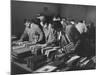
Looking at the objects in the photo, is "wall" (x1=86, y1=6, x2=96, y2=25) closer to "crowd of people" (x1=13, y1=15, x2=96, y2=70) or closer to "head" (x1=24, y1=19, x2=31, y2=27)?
"crowd of people" (x1=13, y1=15, x2=96, y2=70)

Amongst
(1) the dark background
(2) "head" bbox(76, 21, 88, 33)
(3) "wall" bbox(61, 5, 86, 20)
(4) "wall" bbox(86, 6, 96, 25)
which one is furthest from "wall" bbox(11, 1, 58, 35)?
(4) "wall" bbox(86, 6, 96, 25)

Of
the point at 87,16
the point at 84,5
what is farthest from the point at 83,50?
the point at 84,5

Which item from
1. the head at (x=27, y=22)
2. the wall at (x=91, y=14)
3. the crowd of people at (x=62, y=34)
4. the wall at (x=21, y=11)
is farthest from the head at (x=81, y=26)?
the head at (x=27, y=22)

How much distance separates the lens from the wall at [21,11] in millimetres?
1677

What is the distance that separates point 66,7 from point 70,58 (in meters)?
0.68

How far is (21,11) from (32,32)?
29cm

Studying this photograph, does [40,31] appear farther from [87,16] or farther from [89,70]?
[89,70]

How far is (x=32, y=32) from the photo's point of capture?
174 centimetres

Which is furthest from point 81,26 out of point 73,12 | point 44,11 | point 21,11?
point 21,11

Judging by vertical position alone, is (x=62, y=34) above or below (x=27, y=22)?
below

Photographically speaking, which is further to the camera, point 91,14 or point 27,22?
point 91,14

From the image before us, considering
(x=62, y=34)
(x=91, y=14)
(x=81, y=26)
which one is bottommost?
(x=62, y=34)

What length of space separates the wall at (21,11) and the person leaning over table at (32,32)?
0.20 feet

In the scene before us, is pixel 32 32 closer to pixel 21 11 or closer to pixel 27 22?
pixel 27 22
